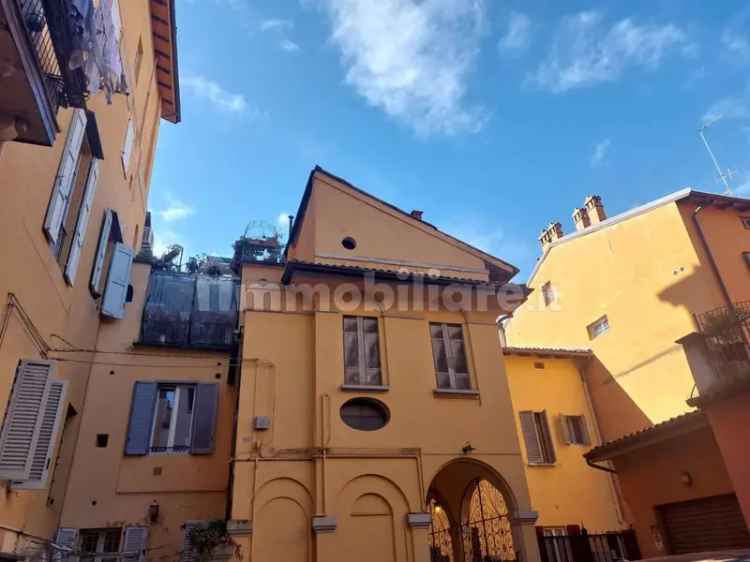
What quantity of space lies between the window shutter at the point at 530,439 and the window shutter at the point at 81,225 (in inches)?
463

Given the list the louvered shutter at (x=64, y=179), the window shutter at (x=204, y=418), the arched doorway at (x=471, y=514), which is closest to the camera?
the louvered shutter at (x=64, y=179)

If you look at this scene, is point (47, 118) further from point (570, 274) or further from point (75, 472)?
point (570, 274)

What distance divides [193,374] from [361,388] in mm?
4962

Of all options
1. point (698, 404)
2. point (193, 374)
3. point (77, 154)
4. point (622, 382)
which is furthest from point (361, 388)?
point (622, 382)

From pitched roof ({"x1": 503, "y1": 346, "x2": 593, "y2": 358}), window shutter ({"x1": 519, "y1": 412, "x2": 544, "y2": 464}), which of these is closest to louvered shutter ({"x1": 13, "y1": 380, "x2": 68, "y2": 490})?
pitched roof ({"x1": 503, "y1": 346, "x2": 593, "y2": 358})

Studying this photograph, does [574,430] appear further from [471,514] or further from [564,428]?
[471,514]

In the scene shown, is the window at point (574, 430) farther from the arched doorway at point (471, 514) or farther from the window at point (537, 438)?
the arched doorway at point (471, 514)

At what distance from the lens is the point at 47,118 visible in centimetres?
629

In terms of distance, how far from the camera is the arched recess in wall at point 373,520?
10070 millimetres

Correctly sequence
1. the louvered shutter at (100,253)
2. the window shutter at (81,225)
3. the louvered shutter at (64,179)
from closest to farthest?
the louvered shutter at (64,179)
the window shutter at (81,225)
the louvered shutter at (100,253)

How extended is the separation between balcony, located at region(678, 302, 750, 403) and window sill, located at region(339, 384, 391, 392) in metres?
5.50

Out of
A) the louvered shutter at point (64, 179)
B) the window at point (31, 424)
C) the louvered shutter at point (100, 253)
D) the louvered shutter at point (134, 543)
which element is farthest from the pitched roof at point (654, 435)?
the louvered shutter at point (100, 253)

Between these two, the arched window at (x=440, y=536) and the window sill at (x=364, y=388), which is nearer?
the window sill at (x=364, y=388)

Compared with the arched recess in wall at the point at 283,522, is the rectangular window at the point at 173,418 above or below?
above
